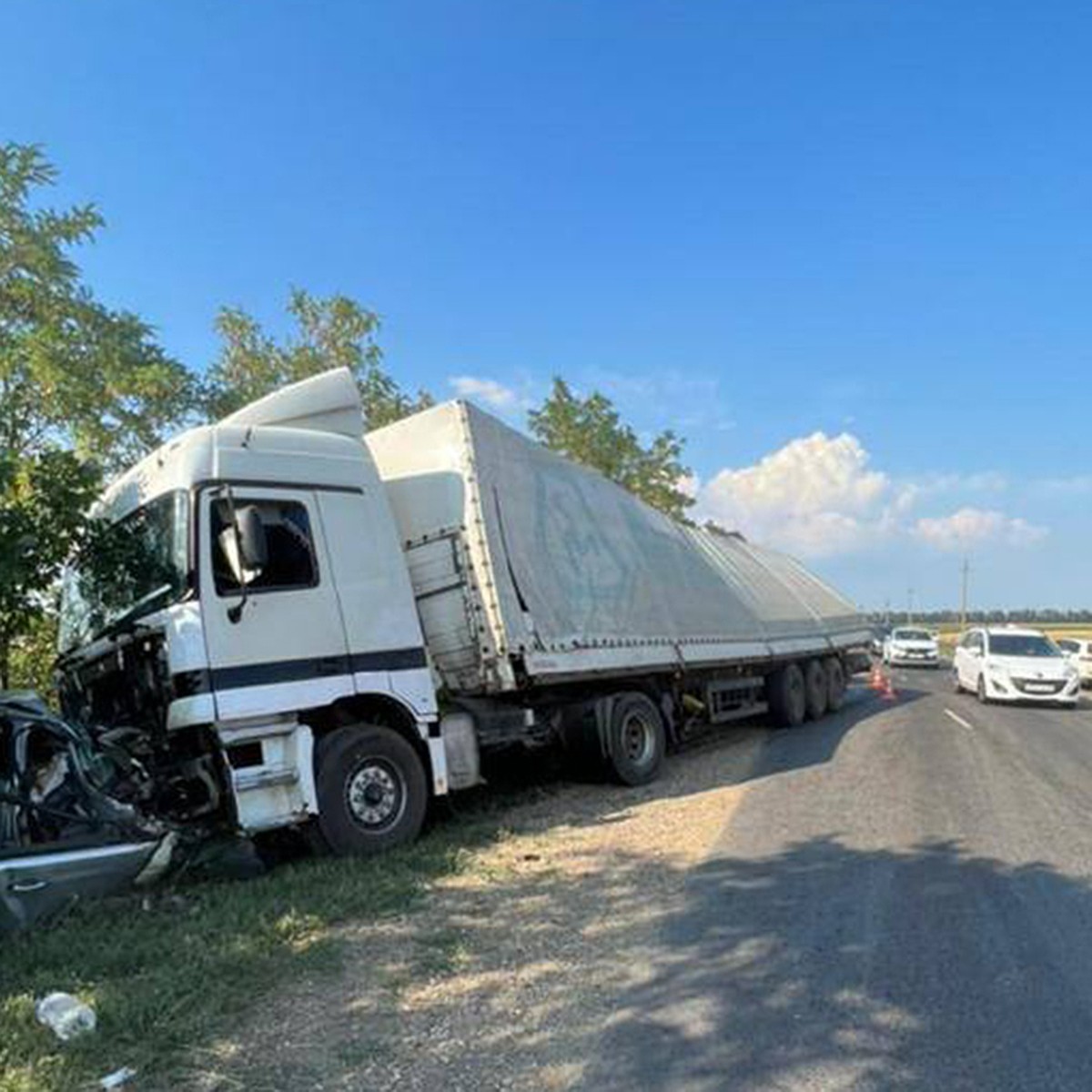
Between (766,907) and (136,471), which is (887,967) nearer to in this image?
(766,907)

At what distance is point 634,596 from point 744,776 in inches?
91.2

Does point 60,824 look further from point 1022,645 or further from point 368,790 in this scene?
point 1022,645

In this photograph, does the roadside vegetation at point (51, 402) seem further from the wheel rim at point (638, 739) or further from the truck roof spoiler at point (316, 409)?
the wheel rim at point (638, 739)

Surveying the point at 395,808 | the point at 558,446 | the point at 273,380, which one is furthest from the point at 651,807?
the point at 558,446

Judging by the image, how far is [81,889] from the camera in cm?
575

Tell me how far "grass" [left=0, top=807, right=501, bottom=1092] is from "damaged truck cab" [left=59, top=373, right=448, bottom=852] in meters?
0.52

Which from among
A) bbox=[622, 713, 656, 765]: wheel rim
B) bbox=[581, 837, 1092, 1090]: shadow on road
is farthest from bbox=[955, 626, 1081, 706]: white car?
bbox=[581, 837, 1092, 1090]: shadow on road

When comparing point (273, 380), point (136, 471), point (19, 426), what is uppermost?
point (273, 380)

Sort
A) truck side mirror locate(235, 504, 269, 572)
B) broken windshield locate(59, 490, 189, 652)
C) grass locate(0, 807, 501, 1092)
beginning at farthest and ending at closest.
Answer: broken windshield locate(59, 490, 189, 652)
truck side mirror locate(235, 504, 269, 572)
grass locate(0, 807, 501, 1092)

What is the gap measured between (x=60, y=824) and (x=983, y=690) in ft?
63.3

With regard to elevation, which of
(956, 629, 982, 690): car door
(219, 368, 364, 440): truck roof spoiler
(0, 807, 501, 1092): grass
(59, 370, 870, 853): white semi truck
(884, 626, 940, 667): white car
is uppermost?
(219, 368, 364, 440): truck roof spoiler

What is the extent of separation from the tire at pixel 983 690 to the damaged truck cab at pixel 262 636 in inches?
636

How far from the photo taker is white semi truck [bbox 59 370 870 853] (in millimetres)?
6902

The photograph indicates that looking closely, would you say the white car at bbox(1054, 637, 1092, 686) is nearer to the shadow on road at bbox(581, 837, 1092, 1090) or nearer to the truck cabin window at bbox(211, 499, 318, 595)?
the shadow on road at bbox(581, 837, 1092, 1090)
